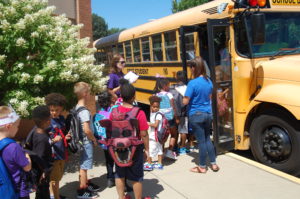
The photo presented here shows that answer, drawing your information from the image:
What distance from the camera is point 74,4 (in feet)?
22.5

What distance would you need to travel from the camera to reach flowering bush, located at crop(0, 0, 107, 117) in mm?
3498

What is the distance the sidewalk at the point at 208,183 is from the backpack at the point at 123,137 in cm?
89

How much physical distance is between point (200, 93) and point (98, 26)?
65.3 m

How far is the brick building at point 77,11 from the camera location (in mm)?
6679

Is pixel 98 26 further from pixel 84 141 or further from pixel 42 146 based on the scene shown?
pixel 42 146

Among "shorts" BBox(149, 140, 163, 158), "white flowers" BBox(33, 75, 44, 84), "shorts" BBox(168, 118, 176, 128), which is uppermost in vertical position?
"white flowers" BBox(33, 75, 44, 84)

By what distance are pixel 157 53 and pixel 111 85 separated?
110 inches

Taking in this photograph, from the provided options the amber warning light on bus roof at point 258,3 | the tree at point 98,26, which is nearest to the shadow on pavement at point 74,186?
the amber warning light on bus roof at point 258,3

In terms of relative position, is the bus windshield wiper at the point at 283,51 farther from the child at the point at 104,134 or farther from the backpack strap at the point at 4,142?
the backpack strap at the point at 4,142

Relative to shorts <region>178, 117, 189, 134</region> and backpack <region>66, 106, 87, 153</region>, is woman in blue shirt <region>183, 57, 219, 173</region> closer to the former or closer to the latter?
shorts <region>178, 117, 189, 134</region>

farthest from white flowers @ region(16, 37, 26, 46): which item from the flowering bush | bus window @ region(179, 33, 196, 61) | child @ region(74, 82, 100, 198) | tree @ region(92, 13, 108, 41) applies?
tree @ region(92, 13, 108, 41)

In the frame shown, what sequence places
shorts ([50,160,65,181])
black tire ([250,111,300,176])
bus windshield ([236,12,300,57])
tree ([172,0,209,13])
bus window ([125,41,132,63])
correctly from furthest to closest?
tree ([172,0,209,13]), bus window ([125,41,132,63]), bus windshield ([236,12,300,57]), black tire ([250,111,300,176]), shorts ([50,160,65,181])

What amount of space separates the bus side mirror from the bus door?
21.0 inches

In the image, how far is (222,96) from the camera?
458 centimetres
